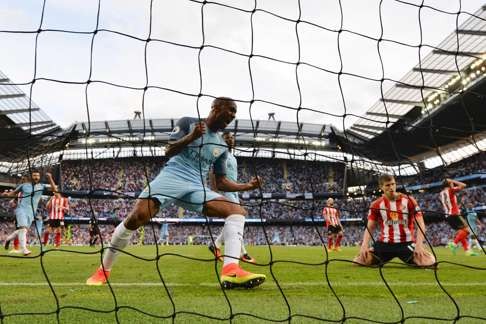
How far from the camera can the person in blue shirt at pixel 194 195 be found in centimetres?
390

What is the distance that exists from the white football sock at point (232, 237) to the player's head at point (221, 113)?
0.84 m

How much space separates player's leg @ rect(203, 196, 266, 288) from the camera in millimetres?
3871

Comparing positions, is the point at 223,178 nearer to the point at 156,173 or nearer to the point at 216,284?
the point at 216,284

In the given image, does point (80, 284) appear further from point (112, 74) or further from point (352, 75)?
point (352, 75)

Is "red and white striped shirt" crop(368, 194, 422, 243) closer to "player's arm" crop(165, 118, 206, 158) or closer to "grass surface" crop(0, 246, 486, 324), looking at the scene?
"grass surface" crop(0, 246, 486, 324)

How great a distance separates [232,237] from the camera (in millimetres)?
3953

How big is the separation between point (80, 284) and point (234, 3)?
117 inches

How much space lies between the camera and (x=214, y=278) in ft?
16.7

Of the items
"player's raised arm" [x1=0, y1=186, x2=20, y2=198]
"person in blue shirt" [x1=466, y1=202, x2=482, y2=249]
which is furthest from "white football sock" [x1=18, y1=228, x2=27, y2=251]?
"person in blue shirt" [x1=466, y1=202, x2=482, y2=249]

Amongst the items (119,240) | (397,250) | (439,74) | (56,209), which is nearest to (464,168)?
(439,74)

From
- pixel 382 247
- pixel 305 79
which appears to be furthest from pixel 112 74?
pixel 382 247

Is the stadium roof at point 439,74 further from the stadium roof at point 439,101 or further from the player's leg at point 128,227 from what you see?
the player's leg at point 128,227

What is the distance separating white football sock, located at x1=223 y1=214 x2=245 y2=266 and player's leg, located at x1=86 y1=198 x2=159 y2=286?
2.17 ft

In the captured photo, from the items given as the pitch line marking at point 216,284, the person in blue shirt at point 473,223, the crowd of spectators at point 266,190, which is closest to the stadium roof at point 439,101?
the person in blue shirt at point 473,223
